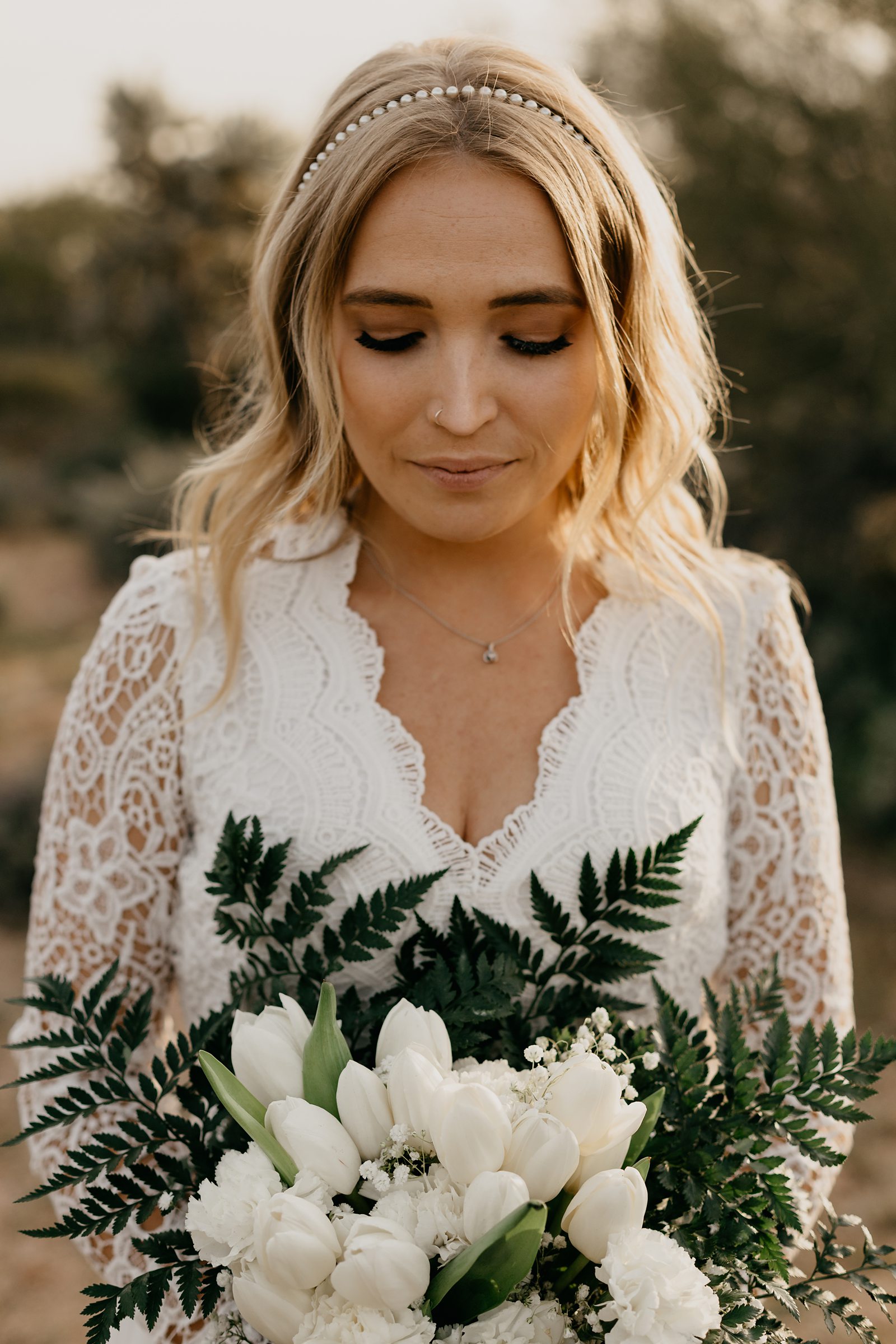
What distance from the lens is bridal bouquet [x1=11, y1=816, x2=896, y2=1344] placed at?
3.48ft

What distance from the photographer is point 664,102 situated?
8250 mm

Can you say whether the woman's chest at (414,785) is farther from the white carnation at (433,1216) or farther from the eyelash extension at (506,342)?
the white carnation at (433,1216)

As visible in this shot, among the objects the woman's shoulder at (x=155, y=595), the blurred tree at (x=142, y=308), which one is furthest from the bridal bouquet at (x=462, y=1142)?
the blurred tree at (x=142, y=308)

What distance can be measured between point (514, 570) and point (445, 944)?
0.72 m

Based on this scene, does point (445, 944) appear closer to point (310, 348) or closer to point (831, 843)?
point (831, 843)

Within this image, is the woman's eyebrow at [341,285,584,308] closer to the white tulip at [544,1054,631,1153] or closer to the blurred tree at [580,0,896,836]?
the white tulip at [544,1054,631,1153]

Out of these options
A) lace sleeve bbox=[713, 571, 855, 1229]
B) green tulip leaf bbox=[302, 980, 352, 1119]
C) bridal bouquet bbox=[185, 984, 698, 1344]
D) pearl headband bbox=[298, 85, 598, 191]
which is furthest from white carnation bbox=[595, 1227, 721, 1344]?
pearl headband bbox=[298, 85, 598, 191]

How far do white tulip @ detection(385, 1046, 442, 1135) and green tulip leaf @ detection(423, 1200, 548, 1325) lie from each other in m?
0.13

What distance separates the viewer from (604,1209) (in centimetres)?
108

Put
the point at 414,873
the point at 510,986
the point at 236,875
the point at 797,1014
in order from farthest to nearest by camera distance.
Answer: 1. the point at 797,1014
2. the point at 414,873
3. the point at 236,875
4. the point at 510,986

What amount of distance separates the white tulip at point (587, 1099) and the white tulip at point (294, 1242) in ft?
0.82

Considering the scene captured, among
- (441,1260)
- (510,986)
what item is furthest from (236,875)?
(441,1260)

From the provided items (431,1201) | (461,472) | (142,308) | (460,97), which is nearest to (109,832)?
(461,472)

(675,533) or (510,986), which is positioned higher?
(675,533)
